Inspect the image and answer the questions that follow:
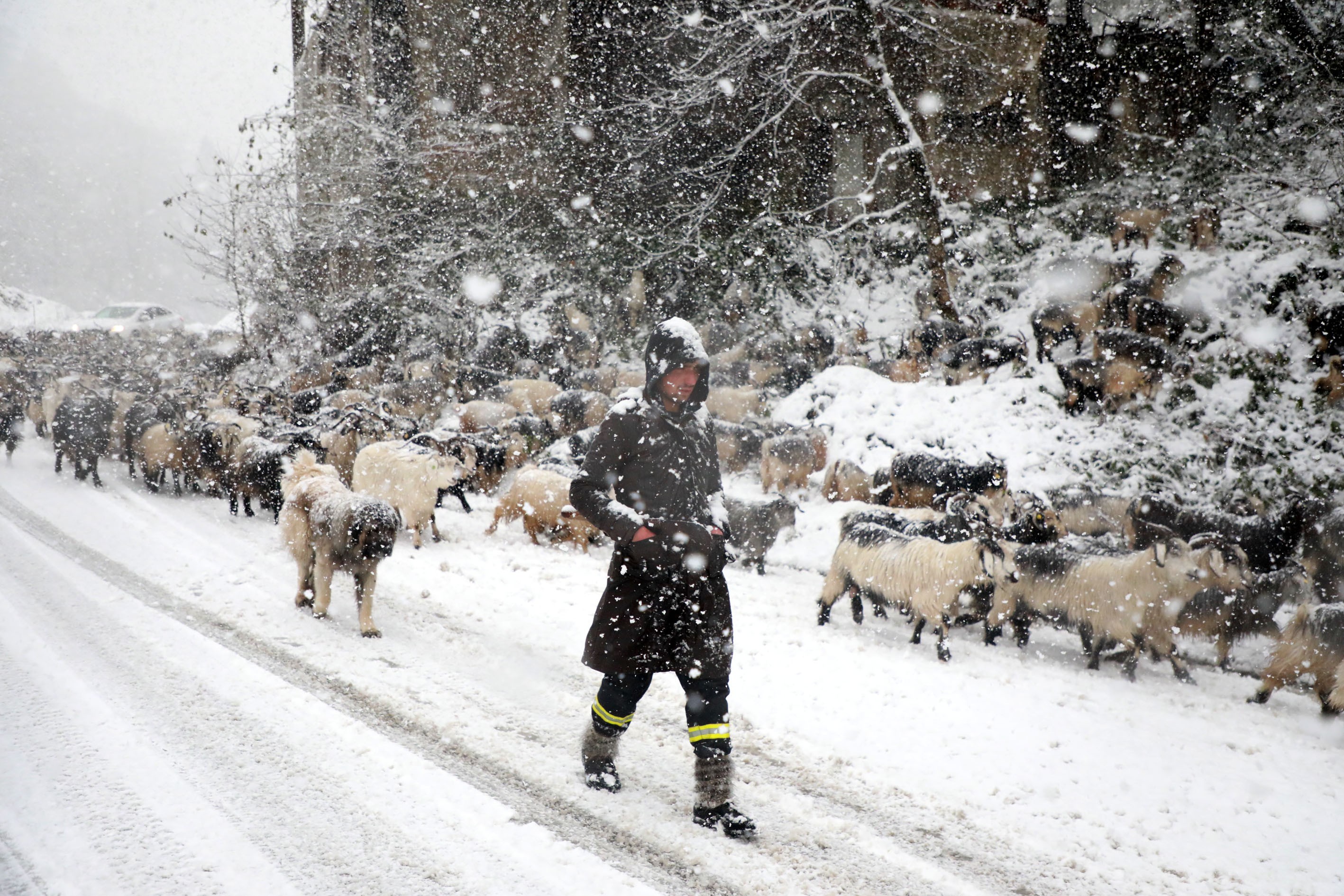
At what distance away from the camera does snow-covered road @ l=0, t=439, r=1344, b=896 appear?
2682 millimetres

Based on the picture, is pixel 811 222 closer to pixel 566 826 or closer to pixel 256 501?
pixel 256 501

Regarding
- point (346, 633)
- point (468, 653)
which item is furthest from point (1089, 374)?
point (346, 633)

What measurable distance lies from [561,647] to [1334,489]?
8.34 meters

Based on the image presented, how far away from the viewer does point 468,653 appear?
473 cm

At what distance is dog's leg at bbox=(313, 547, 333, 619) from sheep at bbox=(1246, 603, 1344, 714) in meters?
6.59

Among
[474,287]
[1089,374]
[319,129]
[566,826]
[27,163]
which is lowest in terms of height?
[566,826]

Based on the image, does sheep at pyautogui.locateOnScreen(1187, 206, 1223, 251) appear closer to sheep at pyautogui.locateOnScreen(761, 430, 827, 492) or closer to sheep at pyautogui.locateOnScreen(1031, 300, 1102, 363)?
sheep at pyautogui.locateOnScreen(1031, 300, 1102, 363)

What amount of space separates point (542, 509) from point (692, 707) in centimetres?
537

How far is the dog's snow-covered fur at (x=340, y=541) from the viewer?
196 inches

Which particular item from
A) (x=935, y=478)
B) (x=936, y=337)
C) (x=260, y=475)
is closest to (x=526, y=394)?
(x=260, y=475)

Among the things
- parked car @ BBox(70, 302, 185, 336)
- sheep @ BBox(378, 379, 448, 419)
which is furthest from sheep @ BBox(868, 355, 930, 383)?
parked car @ BBox(70, 302, 185, 336)

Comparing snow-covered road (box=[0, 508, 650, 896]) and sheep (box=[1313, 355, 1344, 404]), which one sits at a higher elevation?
sheep (box=[1313, 355, 1344, 404])

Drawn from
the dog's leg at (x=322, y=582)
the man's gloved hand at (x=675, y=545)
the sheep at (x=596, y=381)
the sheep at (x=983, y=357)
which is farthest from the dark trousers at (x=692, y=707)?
the sheep at (x=596, y=381)

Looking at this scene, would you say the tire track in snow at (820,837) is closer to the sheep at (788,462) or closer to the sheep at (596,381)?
the sheep at (788,462)
